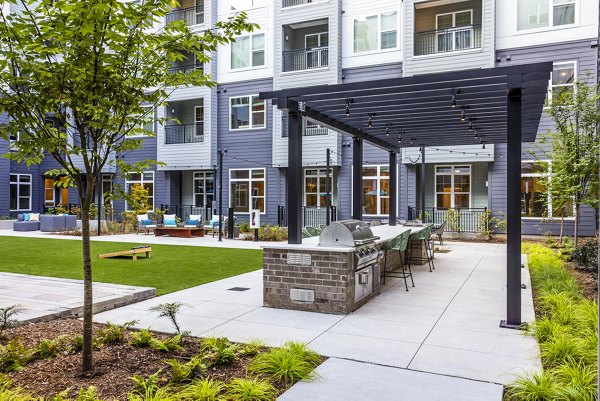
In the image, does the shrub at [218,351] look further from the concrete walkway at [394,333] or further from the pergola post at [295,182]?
the pergola post at [295,182]

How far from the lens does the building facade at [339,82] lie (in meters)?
16.2

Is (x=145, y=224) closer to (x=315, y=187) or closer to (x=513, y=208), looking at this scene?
(x=315, y=187)

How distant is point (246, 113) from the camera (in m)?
21.1

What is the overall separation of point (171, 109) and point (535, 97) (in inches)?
737

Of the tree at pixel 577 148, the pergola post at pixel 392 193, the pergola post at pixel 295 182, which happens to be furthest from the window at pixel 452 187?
the pergola post at pixel 295 182

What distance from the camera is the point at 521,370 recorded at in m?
4.06

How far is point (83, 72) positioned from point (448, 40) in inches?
643

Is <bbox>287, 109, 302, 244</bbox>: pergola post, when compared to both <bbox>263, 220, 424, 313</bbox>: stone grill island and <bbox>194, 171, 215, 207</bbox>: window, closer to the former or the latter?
<bbox>263, 220, 424, 313</bbox>: stone grill island

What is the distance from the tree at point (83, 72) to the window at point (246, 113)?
659 inches

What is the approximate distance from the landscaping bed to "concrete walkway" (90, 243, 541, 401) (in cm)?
28

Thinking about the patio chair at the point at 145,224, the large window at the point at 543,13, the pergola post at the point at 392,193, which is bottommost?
the patio chair at the point at 145,224

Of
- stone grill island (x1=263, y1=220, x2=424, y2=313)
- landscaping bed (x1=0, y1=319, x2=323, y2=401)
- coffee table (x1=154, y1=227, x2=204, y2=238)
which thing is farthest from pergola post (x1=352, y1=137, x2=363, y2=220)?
coffee table (x1=154, y1=227, x2=204, y2=238)

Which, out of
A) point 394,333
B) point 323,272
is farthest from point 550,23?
point 394,333

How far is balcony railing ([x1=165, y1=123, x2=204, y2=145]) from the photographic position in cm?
2216
